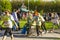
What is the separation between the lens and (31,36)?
1290cm

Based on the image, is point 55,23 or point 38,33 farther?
point 55,23

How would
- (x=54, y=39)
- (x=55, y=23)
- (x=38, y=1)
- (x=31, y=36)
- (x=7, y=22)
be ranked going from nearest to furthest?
(x=7, y=22), (x=54, y=39), (x=31, y=36), (x=55, y=23), (x=38, y=1)

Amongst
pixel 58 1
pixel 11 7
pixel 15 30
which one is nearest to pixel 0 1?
pixel 11 7

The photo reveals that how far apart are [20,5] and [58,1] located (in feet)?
13.9

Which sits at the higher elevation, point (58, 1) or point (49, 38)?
point (58, 1)

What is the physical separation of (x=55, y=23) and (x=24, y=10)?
23.7 ft

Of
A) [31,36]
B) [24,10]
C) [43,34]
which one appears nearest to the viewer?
[31,36]

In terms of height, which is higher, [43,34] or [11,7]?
[11,7]

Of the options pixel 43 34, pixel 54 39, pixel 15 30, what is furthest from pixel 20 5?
pixel 54 39

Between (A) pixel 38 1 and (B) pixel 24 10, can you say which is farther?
(A) pixel 38 1

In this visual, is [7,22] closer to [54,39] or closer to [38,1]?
[54,39]

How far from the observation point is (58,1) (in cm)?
2569

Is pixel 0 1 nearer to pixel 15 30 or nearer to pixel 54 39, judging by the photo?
pixel 15 30

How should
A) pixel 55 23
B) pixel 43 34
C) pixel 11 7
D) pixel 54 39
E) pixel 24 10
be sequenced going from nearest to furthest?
pixel 54 39 < pixel 43 34 < pixel 55 23 < pixel 24 10 < pixel 11 7
